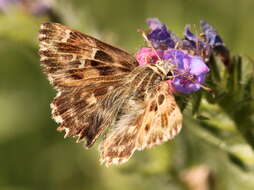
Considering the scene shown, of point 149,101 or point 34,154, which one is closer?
point 149,101

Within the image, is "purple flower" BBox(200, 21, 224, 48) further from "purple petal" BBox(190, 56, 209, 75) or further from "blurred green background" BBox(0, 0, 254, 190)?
"blurred green background" BBox(0, 0, 254, 190)

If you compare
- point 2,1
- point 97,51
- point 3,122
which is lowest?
point 3,122

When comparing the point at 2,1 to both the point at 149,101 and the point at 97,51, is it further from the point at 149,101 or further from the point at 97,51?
the point at 149,101

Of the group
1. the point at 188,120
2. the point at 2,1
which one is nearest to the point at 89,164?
the point at 2,1

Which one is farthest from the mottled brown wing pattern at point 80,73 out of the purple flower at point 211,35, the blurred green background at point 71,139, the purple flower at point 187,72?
the blurred green background at point 71,139

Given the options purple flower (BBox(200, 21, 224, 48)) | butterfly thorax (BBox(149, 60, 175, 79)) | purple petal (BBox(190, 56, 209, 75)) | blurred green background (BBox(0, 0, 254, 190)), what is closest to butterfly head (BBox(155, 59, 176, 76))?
butterfly thorax (BBox(149, 60, 175, 79))

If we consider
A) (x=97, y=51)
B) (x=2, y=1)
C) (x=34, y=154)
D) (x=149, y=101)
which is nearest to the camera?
(x=149, y=101)
